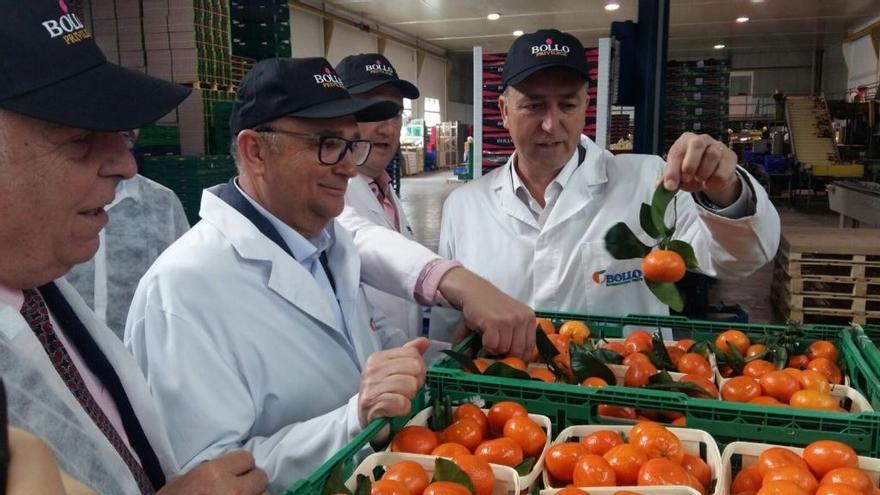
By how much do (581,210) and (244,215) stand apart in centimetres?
117

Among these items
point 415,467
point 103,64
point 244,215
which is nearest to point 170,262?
point 244,215

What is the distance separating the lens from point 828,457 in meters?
1.11

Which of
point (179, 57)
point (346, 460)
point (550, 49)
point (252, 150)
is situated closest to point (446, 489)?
point (346, 460)

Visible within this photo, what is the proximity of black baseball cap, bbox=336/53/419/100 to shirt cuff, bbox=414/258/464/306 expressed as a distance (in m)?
1.00

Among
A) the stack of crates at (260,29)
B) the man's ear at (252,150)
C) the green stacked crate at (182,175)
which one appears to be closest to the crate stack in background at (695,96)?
the stack of crates at (260,29)

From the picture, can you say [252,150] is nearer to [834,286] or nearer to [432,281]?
[432,281]

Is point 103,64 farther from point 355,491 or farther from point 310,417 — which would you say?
point 310,417

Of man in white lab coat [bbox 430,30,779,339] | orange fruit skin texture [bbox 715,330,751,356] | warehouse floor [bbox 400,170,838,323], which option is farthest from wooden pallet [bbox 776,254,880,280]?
orange fruit skin texture [bbox 715,330,751,356]

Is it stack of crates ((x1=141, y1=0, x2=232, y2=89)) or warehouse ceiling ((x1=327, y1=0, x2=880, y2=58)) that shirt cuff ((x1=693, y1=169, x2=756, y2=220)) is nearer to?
stack of crates ((x1=141, y1=0, x2=232, y2=89))

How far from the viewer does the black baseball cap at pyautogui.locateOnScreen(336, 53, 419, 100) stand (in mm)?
2592

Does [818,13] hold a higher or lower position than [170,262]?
higher

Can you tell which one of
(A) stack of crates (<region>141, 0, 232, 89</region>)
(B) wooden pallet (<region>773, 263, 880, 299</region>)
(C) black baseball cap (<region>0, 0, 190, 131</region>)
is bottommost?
(B) wooden pallet (<region>773, 263, 880, 299</region>)

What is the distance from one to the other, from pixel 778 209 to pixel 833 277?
31.2 ft

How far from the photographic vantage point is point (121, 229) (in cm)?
275
